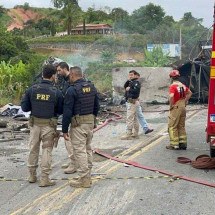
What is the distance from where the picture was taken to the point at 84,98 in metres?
7.40

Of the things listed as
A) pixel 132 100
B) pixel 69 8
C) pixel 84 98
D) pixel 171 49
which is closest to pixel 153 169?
pixel 84 98

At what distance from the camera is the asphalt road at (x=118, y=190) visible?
638 centimetres

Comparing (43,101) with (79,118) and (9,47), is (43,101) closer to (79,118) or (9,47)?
(79,118)

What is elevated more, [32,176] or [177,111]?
[177,111]

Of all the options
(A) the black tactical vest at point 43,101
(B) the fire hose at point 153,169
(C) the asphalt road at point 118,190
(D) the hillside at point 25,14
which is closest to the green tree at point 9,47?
(B) the fire hose at point 153,169

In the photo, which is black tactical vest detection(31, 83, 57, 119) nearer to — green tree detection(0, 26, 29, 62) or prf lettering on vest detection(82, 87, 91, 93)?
prf lettering on vest detection(82, 87, 91, 93)

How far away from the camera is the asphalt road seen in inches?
251

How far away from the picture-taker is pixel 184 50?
33.4 meters

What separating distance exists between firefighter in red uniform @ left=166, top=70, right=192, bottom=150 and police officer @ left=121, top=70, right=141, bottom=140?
56.5 inches

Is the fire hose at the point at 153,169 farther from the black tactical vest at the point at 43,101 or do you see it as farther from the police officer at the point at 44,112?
the black tactical vest at the point at 43,101

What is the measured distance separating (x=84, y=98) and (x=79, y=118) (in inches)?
12.7

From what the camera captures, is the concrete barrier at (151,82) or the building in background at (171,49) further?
the building in background at (171,49)

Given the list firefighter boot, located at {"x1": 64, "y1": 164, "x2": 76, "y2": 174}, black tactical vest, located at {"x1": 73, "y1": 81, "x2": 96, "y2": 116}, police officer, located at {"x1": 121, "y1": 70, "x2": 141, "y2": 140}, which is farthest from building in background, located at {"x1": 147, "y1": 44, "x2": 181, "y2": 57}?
black tactical vest, located at {"x1": 73, "y1": 81, "x2": 96, "y2": 116}

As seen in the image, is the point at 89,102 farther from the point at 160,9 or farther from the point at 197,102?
the point at 160,9
